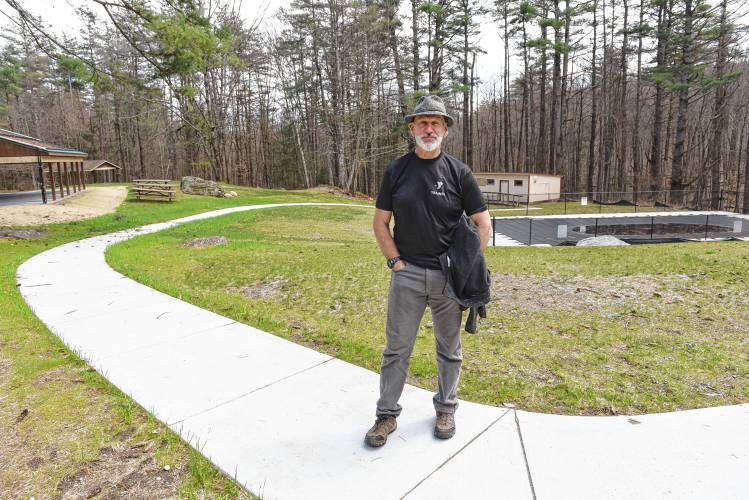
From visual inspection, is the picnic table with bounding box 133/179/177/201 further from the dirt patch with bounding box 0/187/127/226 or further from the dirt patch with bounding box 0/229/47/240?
the dirt patch with bounding box 0/229/47/240

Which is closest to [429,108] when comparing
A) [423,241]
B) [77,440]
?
[423,241]

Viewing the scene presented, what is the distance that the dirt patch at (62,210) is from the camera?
13781 mm

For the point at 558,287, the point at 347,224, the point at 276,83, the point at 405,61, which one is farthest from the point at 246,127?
the point at 558,287

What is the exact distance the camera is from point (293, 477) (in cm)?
223

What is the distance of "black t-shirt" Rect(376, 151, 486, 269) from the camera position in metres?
2.45

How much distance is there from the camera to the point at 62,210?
625 inches

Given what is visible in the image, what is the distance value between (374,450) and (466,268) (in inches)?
45.1

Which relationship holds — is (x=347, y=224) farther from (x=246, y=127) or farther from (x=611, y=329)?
(x=246, y=127)

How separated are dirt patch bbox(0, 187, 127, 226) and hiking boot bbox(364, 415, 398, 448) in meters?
14.9

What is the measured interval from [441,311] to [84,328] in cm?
385

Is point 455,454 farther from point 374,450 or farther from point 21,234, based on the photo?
point 21,234

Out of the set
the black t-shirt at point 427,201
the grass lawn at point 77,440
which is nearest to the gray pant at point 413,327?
the black t-shirt at point 427,201

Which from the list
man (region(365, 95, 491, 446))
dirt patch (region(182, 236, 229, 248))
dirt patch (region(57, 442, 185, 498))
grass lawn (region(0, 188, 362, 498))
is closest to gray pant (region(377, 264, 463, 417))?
man (region(365, 95, 491, 446))

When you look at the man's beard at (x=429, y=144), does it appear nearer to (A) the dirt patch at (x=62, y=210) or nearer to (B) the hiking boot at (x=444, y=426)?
(B) the hiking boot at (x=444, y=426)
